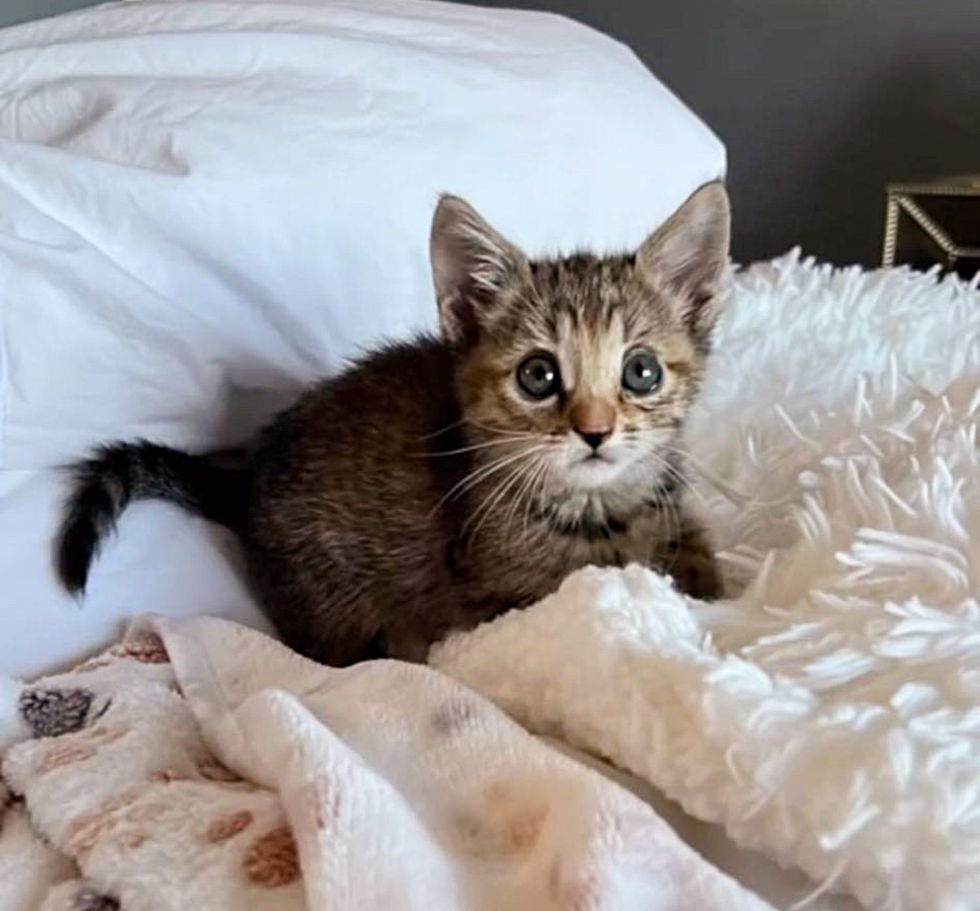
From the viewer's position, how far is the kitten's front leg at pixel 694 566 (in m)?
1.01

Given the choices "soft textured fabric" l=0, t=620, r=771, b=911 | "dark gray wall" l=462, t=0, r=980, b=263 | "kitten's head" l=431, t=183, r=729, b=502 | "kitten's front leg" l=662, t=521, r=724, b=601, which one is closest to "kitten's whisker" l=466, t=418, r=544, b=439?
"kitten's head" l=431, t=183, r=729, b=502

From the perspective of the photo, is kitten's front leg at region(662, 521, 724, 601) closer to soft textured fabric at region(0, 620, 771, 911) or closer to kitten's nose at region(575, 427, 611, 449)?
kitten's nose at region(575, 427, 611, 449)

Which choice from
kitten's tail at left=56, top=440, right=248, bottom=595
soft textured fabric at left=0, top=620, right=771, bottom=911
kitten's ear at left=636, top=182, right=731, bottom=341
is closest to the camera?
soft textured fabric at left=0, top=620, right=771, bottom=911

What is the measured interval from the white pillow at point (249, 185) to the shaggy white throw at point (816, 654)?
0.29 metres

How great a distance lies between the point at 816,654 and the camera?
764 mm

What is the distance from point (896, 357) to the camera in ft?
4.05

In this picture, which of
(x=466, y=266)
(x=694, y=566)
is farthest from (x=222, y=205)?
(x=694, y=566)

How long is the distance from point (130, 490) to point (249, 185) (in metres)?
0.25

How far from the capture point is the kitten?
1.03 meters

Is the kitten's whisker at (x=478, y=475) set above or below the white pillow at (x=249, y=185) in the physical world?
below

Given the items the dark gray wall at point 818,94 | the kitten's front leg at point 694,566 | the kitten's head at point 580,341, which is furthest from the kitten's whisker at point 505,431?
the dark gray wall at point 818,94

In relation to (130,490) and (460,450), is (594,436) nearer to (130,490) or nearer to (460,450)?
(460,450)

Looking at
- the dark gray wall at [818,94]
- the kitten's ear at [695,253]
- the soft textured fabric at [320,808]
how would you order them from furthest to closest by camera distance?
the dark gray wall at [818,94] < the kitten's ear at [695,253] < the soft textured fabric at [320,808]

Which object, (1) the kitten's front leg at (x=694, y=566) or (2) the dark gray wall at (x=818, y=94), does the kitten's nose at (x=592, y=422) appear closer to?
(1) the kitten's front leg at (x=694, y=566)
